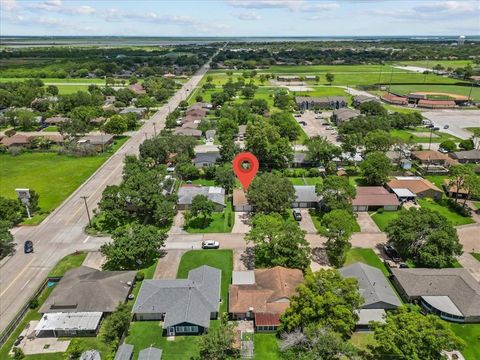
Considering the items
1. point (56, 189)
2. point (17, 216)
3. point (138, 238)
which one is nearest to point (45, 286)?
point (138, 238)

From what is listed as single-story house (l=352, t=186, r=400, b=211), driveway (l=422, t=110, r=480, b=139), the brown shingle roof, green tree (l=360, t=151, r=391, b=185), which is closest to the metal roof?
the brown shingle roof

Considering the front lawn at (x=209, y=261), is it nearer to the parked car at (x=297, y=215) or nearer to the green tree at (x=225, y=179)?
the parked car at (x=297, y=215)

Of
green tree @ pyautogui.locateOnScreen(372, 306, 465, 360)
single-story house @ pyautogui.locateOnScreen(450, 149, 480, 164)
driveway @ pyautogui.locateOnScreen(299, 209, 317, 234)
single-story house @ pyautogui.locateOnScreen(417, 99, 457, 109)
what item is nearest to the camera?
green tree @ pyautogui.locateOnScreen(372, 306, 465, 360)

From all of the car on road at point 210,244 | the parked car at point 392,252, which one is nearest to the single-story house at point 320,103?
the parked car at point 392,252

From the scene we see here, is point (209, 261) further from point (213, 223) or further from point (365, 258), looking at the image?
point (365, 258)

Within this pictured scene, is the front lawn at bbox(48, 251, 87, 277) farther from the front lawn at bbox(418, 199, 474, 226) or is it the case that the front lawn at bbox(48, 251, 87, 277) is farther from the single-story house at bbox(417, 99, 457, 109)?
the single-story house at bbox(417, 99, 457, 109)

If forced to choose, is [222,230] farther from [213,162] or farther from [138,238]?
[213,162]

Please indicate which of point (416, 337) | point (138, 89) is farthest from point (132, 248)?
point (138, 89)
